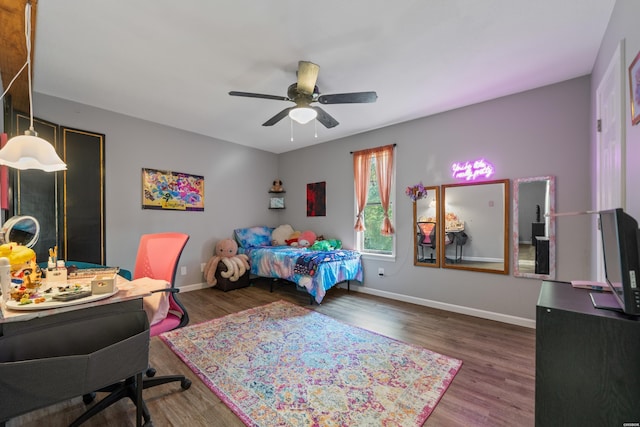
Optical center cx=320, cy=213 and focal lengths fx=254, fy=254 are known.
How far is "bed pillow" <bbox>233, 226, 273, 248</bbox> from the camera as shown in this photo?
4809 mm

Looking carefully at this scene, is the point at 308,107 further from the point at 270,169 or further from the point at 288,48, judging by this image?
the point at 270,169

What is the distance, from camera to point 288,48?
2.15 meters

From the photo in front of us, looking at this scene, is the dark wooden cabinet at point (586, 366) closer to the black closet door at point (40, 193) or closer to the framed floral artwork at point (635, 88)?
the framed floral artwork at point (635, 88)

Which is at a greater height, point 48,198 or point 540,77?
point 540,77

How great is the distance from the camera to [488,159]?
122 inches

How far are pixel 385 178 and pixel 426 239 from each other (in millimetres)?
1103

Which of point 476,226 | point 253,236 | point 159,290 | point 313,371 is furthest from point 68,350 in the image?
point 476,226

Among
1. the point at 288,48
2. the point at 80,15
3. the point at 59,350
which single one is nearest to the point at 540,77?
the point at 288,48

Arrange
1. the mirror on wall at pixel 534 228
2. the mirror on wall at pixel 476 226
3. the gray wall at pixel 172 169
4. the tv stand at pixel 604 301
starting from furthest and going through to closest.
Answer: the gray wall at pixel 172 169 < the mirror on wall at pixel 476 226 < the mirror on wall at pixel 534 228 < the tv stand at pixel 604 301

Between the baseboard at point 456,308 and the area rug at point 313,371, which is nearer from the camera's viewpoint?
the area rug at point 313,371

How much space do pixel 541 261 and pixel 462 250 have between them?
78cm

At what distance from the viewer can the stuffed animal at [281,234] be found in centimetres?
507

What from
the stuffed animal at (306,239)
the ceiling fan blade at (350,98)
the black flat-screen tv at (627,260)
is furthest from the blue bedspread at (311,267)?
the black flat-screen tv at (627,260)

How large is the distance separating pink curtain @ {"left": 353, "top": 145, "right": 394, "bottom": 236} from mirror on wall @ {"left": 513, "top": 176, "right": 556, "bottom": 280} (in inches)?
60.7
